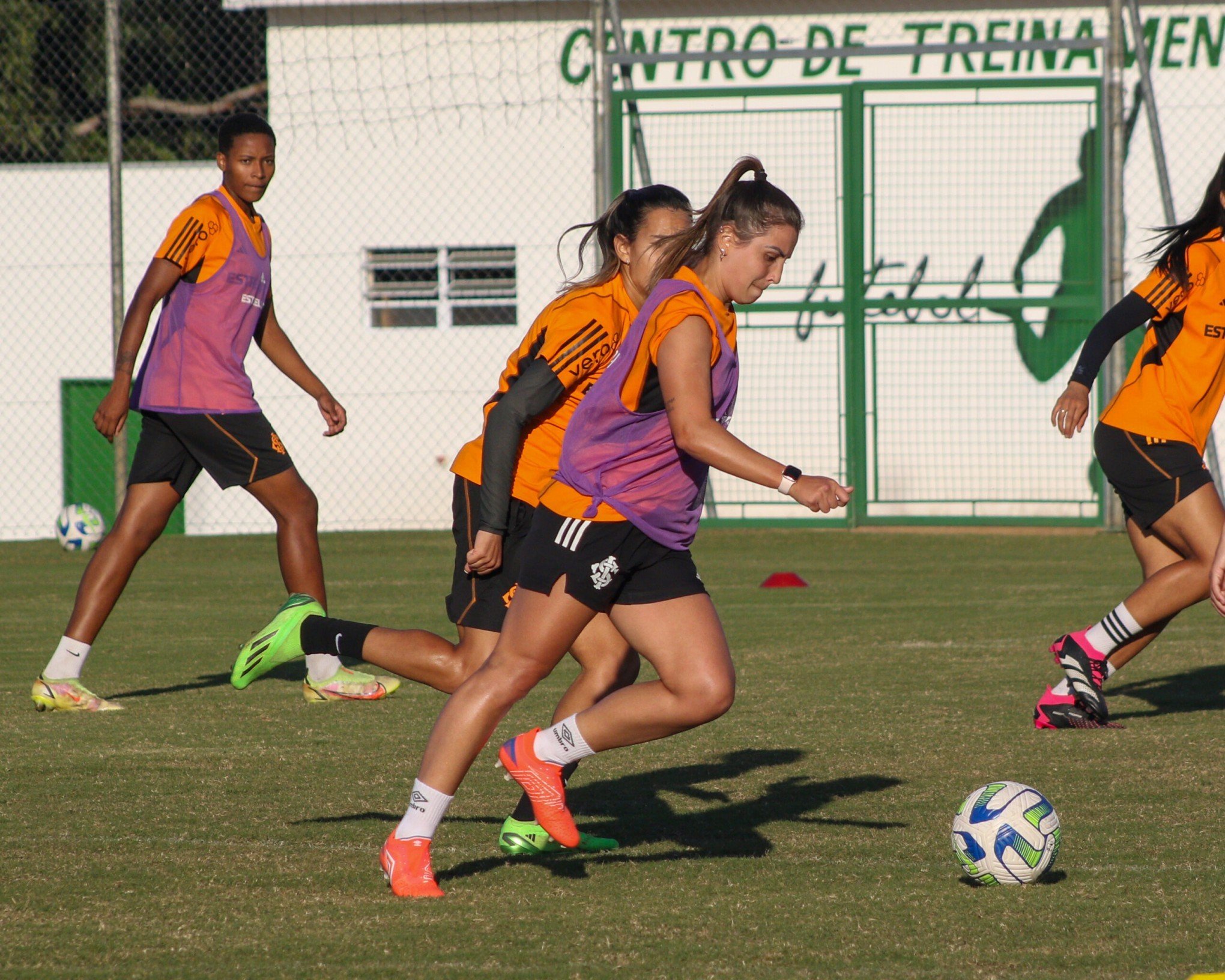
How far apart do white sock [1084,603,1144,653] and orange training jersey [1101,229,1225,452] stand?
2.25 feet

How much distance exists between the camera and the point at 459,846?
15.2ft

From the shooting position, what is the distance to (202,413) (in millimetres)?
7078

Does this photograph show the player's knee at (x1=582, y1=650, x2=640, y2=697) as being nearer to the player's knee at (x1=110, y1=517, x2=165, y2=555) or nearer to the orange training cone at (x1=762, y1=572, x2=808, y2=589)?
the player's knee at (x1=110, y1=517, x2=165, y2=555)

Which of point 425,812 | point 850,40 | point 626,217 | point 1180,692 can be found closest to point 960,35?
point 850,40

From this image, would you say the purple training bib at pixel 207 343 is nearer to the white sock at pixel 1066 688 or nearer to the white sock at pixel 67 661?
the white sock at pixel 67 661

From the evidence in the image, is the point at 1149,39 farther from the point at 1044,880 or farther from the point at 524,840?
the point at 524,840

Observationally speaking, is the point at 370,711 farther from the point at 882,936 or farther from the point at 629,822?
the point at 882,936

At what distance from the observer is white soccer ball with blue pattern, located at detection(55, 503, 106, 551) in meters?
14.9

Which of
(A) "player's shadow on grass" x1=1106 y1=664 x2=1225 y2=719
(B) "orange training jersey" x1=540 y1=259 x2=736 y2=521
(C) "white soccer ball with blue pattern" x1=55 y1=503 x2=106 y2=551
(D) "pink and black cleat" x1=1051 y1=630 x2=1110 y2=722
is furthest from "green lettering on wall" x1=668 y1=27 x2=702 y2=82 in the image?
(B) "orange training jersey" x1=540 y1=259 x2=736 y2=521

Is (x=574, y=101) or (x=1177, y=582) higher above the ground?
(x=574, y=101)

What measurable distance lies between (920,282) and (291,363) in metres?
10.6

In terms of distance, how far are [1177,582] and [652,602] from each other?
2.96m

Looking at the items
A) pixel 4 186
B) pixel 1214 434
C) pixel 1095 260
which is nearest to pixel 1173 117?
pixel 1095 260

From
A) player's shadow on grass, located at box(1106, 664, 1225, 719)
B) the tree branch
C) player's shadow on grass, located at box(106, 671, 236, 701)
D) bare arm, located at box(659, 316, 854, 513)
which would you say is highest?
the tree branch
